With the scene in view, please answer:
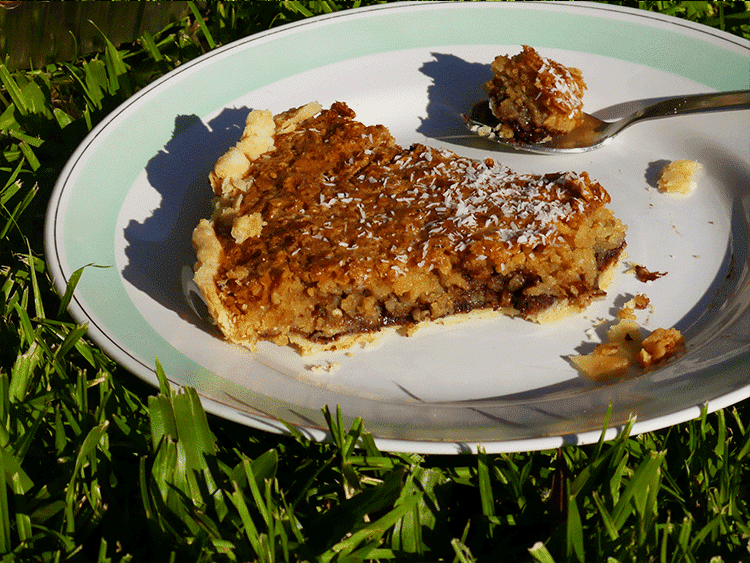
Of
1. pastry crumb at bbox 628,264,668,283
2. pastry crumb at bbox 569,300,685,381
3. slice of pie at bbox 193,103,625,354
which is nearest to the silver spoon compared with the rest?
slice of pie at bbox 193,103,625,354

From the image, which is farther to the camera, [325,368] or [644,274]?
[644,274]

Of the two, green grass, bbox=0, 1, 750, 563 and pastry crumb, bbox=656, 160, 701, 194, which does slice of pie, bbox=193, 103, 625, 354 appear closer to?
green grass, bbox=0, 1, 750, 563

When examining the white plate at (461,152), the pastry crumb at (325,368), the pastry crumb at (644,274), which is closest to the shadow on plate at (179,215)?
the white plate at (461,152)

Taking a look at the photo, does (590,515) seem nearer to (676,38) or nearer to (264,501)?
(264,501)

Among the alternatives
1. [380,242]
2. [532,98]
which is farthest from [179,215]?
[532,98]

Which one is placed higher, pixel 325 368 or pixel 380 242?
pixel 380 242

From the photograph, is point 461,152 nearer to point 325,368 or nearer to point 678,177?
point 678,177

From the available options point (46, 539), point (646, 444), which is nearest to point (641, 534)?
point (646, 444)
